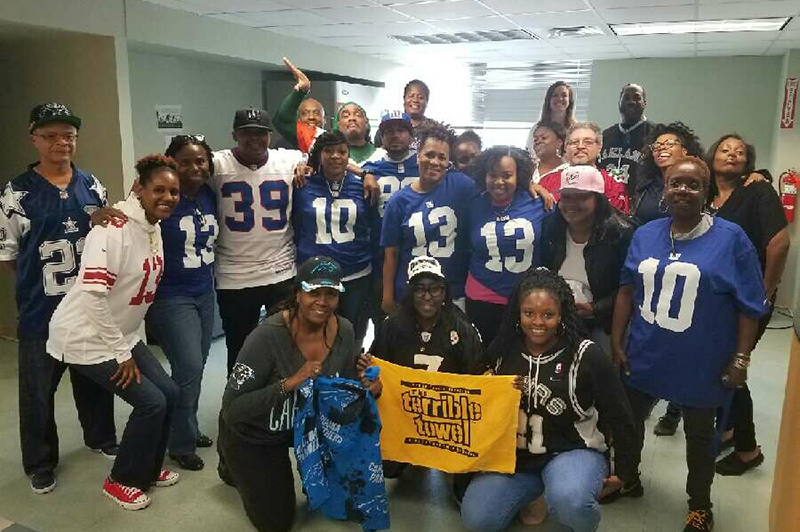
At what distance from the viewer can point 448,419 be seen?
2438 millimetres

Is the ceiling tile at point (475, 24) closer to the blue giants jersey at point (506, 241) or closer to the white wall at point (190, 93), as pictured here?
the white wall at point (190, 93)

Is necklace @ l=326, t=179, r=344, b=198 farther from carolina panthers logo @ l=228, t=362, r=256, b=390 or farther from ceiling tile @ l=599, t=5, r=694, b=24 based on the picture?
ceiling tile @ l=599, t=5, r=694, b=24

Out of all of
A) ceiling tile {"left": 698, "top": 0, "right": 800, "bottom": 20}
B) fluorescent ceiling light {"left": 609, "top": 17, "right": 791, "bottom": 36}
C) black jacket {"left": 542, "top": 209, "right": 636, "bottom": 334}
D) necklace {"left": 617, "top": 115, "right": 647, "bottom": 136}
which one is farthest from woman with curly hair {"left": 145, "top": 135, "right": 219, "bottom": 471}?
fluorescent ceiling light {"left": 609, "top": 17, "right": 791, "bottom": 36}

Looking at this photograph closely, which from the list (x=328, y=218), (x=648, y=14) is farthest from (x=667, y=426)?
(x=648, y=14)

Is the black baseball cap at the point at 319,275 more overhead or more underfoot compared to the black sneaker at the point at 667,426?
more overhead

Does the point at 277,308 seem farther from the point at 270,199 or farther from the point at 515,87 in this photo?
the point at 515,87

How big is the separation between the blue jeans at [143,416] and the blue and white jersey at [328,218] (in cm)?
88

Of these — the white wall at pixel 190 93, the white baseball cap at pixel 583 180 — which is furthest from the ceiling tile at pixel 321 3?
the white baseball cap at pixel 583 180

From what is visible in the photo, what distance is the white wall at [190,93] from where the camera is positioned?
501cm

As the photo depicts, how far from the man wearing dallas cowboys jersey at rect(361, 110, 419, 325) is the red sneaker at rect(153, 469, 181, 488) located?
130 cm

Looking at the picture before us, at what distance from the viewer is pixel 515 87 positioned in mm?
8469

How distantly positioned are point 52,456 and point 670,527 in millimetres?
2660

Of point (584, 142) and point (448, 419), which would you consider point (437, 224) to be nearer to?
point (448, 419)

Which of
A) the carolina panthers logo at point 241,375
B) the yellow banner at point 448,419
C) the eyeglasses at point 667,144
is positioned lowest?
the yellow banner at point 448,419
